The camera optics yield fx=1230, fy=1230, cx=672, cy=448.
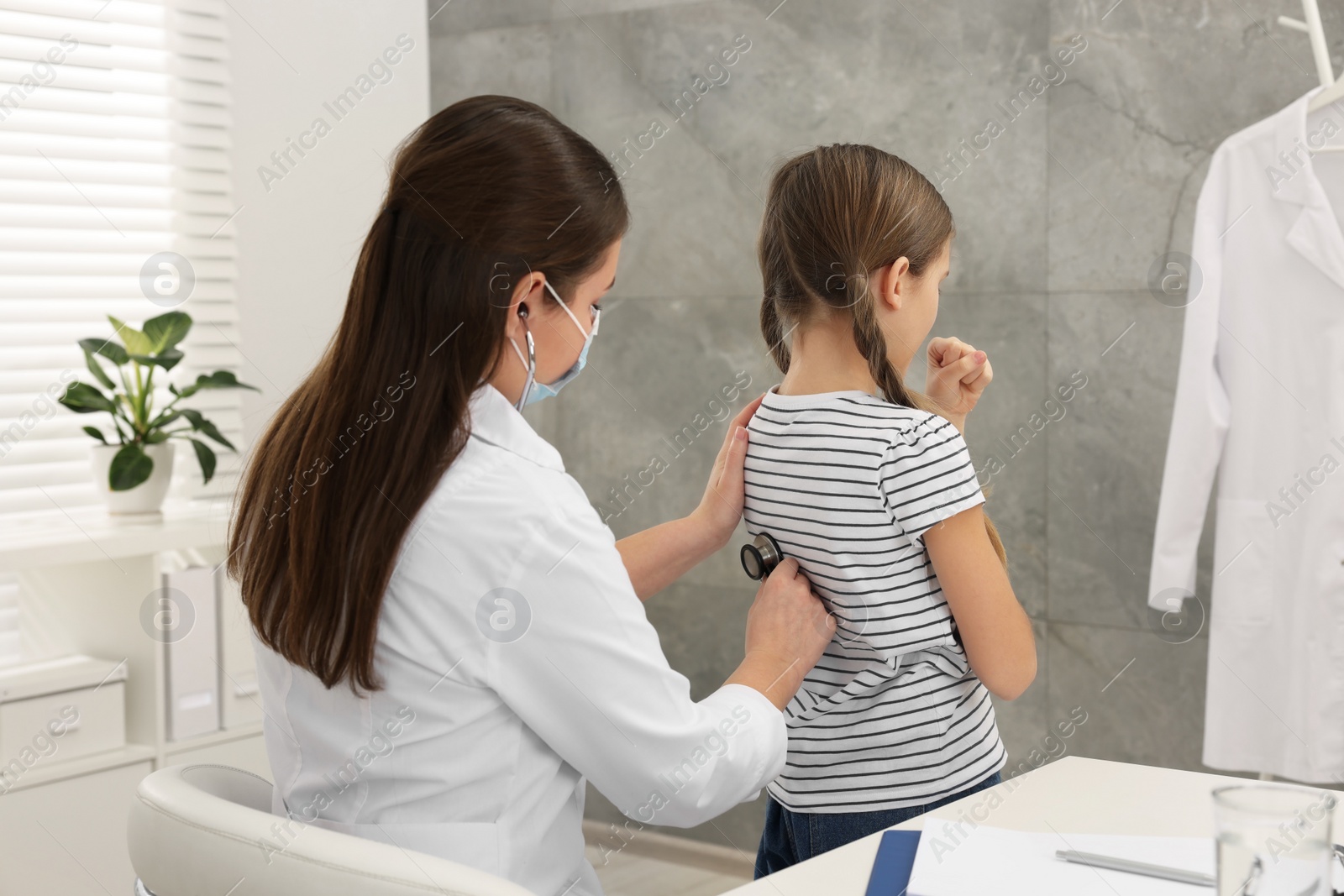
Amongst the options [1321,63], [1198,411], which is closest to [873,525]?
[1198,411]

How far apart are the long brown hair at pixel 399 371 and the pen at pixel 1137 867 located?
55cm

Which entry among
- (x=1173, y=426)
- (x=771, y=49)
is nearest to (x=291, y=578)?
(x=1173, y=426)

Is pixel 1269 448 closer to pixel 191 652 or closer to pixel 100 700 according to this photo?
pixel 191 652

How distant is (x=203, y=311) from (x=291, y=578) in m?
1.79

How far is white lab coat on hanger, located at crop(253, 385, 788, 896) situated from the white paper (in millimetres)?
181

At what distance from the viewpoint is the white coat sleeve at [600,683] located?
92 centimetres

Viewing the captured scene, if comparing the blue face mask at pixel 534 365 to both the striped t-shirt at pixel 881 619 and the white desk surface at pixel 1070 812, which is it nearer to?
the striped t-shirt at pixel 881 619

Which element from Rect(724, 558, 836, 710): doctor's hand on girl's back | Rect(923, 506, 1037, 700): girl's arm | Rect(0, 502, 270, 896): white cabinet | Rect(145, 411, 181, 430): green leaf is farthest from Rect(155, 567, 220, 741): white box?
Rect(923, 506, 1037, 700): girl's arm

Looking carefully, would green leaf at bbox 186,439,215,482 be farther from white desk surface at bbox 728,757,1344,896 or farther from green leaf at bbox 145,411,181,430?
white desk surface at bbox 728,757,1344,896

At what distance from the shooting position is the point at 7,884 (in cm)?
203

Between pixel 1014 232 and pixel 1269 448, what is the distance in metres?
0.75

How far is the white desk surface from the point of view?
0.95 m

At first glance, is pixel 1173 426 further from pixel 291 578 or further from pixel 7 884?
pixel 7 884

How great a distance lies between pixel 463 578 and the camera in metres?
0.93
